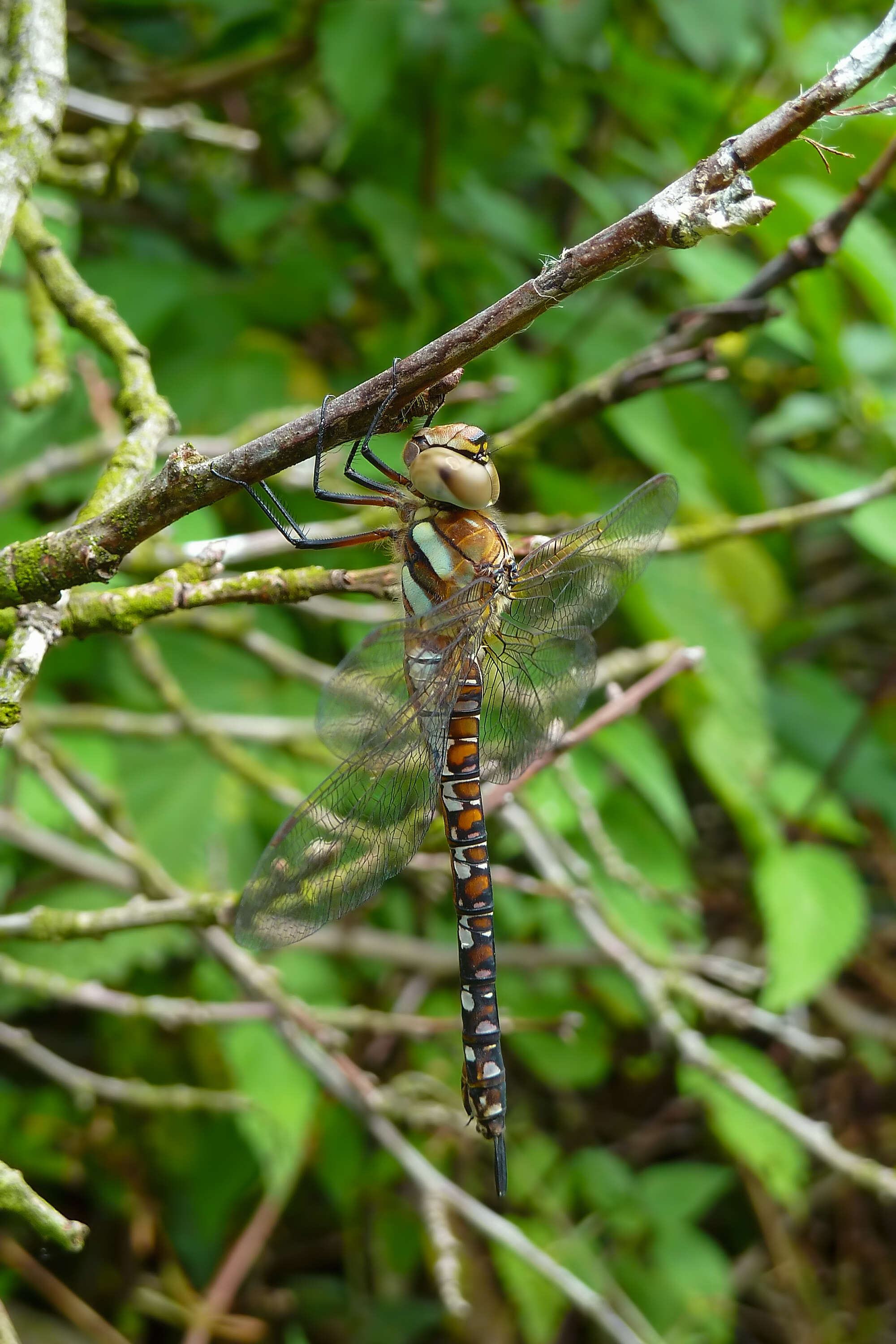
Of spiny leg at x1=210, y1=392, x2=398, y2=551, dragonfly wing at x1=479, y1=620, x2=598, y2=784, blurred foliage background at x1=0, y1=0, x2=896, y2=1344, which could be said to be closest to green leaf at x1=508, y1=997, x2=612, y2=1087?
blurred foliage background at x1=0, y1=0, x2=896, y2=1344

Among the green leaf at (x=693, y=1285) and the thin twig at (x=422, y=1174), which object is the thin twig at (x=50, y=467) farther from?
the green leaf at (x=693, y=1285)

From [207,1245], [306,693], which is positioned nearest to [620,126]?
[306,693]

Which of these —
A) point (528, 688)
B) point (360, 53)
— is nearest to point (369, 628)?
point (528, 688)

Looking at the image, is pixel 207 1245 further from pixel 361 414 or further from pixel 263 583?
pixel 361 414

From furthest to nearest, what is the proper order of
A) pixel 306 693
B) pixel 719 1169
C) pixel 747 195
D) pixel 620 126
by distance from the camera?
pixel 620 126, pixel 719 1169, pixel 306 693, pixel 747 195

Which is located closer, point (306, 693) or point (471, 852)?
point (471, 852)

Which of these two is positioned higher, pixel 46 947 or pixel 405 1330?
pixel 46 947

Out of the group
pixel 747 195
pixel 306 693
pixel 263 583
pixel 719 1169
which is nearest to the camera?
pixel 747 195
